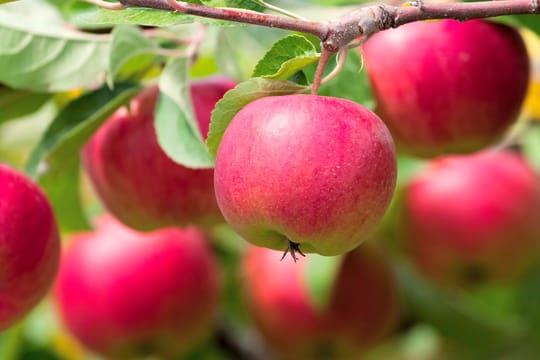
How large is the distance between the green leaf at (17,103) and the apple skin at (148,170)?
0.32ft

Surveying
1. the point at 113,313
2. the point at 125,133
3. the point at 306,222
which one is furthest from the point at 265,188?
the point at 113,313

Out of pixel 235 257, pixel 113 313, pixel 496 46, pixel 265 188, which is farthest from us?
pixel 235 257

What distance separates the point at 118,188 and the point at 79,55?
18 centimetres

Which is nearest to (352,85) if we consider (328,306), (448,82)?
(448,82)

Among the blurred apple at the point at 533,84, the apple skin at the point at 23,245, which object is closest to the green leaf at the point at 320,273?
the blurred apple at the point at 533,84

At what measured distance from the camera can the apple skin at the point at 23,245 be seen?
1.00m

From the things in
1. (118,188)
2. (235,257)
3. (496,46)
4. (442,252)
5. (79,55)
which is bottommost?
(235,257)

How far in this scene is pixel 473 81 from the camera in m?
1.17

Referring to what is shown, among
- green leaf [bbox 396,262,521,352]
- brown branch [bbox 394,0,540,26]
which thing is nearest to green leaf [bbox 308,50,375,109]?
brown branch [bbox 394,0,540,26]

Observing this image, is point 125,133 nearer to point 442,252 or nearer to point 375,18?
point 375,18

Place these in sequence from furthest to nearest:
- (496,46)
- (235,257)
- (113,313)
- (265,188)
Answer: (235,257) → (113,313) → (496,46) → (265,188)

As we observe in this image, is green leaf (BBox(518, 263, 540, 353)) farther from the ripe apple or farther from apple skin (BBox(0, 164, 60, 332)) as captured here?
→ apple skin (BBox(0, 164, 60, 332))

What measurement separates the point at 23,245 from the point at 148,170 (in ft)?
0.79

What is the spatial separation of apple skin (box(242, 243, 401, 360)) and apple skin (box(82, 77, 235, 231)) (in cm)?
74
